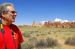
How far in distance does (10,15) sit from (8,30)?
36cm

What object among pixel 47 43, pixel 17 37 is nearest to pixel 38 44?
pixel 47 43

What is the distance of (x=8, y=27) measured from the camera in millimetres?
4980

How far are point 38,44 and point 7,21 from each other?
14927mm

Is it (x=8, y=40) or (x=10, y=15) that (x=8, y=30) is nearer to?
(x=8, y=40)

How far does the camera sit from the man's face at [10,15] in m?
5.03

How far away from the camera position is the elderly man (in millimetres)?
4715

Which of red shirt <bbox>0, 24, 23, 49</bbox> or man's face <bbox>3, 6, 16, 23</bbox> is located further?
man's face <bbox>3, 6, 16, 23</bbox>

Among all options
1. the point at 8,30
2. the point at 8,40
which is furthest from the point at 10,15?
the point at 8,40

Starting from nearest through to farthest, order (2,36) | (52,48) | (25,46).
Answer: (2,36), (25,46), (52,48)

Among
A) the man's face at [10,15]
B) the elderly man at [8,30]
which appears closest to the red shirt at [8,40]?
the elderly man at [8,30]

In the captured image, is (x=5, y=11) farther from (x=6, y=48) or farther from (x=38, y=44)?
(x=38, y=44)

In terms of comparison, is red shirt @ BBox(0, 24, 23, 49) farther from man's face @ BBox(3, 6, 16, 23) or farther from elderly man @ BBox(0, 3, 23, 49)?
man's face @ BBox(3, 6, 16, 23)

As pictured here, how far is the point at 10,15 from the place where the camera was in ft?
16.6

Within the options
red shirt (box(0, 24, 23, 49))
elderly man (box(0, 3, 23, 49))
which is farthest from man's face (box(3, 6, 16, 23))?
red shirt (box(0, 24, 23, 49))
